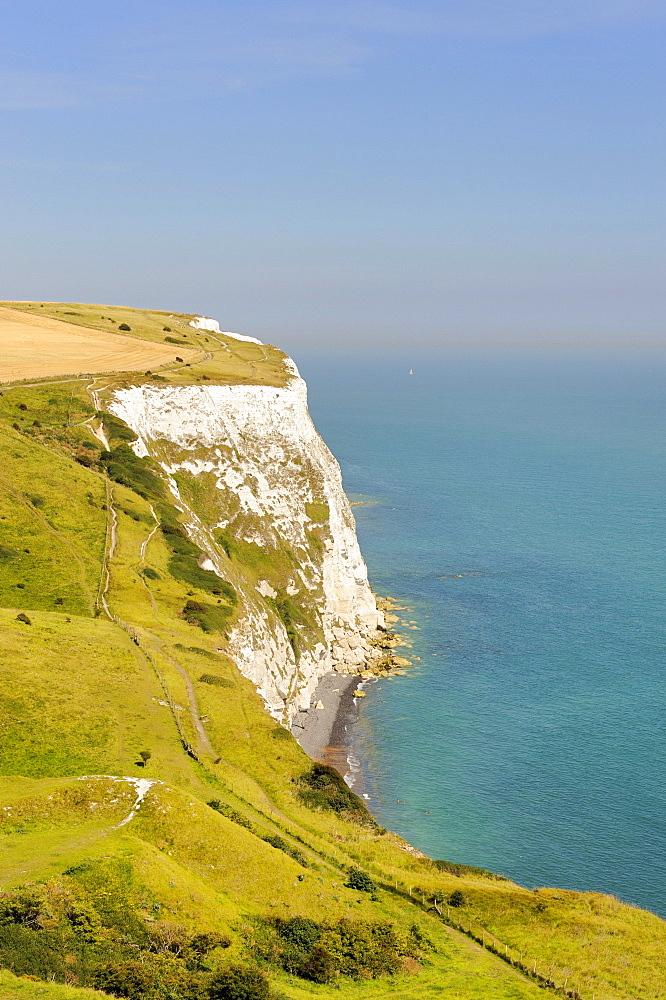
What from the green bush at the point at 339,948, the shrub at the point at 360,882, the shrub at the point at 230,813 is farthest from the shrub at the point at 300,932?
the shrub at the point at 230,813

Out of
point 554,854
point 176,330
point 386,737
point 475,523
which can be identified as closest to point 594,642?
point 386,737

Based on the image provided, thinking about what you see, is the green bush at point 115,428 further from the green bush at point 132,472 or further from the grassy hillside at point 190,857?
the grassy hillside at point 190,857

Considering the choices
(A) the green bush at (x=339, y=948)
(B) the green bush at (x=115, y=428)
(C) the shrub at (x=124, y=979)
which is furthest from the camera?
(B) the green bush at (x=115, y=428)

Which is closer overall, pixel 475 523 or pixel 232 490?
pixel 232 490

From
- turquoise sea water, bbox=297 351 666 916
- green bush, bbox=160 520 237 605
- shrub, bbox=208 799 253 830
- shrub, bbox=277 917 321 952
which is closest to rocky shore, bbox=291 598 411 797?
turquoise sea water, bbox=297 351 666 916

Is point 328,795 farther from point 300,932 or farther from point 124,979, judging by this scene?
point 124,979

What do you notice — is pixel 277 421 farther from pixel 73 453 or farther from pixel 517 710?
pixel 517 710

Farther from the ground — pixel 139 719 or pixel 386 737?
pixel 139 719

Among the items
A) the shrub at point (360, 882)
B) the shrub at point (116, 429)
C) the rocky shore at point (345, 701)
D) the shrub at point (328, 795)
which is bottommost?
the rocky shore at point (345, 701)
